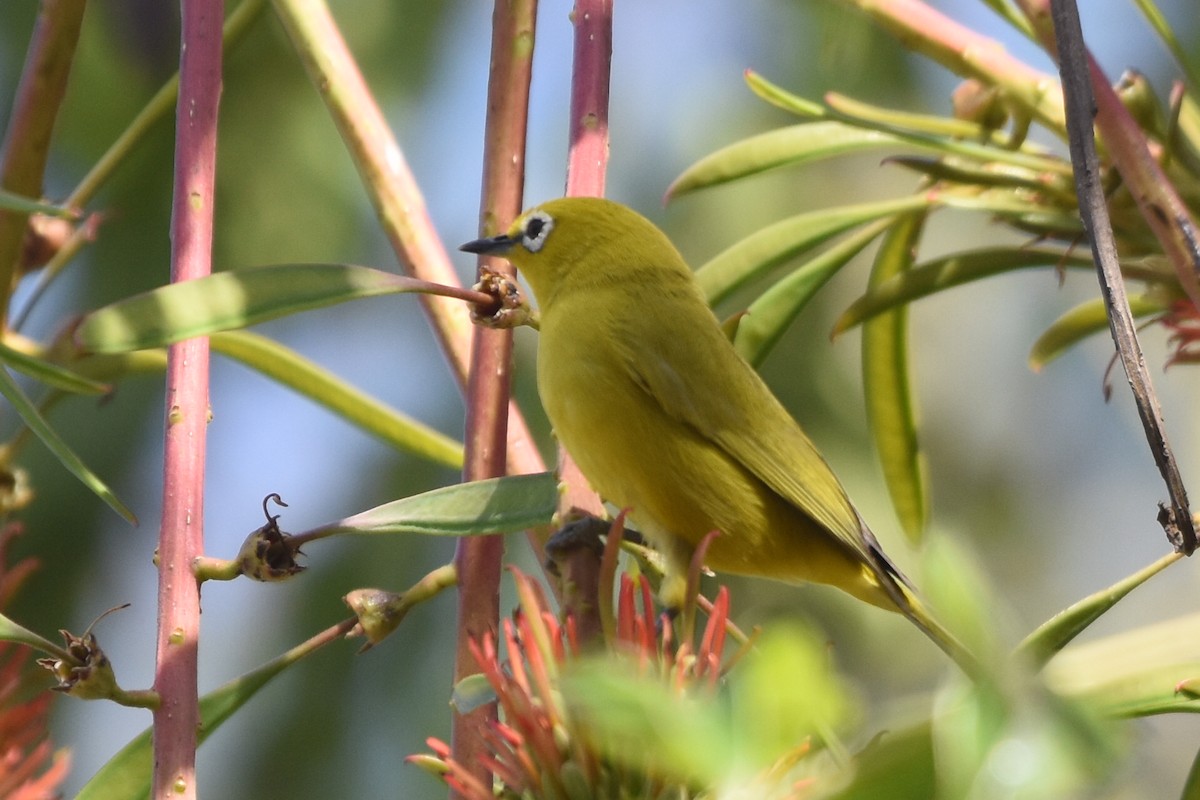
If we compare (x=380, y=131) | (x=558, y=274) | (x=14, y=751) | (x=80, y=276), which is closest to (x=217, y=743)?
(x=80, y=276)

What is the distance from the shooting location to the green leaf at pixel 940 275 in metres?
1.54

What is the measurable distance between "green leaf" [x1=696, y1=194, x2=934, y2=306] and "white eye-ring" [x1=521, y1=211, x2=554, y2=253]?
25 cm

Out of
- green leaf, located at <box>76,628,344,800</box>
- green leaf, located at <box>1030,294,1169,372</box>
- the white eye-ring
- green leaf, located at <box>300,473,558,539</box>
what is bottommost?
green leaf, located at <box>76,628,344,800</box>

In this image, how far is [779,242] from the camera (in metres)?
1.59

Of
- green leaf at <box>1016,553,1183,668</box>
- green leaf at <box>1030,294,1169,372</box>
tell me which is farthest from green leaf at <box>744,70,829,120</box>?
green leaf at <box>1016,553,1183,668</box>

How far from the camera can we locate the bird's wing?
1665mm

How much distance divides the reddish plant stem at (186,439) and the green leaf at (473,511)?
12cm

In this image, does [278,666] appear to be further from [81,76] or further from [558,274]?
[81,76]

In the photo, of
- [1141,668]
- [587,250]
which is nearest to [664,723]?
[1141,668]

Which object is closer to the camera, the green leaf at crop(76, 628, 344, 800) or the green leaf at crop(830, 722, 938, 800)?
the green leaf at crop(830, 722, 938, 800)

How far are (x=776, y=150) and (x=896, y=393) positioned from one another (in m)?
0.36

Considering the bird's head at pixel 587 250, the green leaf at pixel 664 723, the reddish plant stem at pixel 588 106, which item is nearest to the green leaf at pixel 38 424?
the reddish plant stem at pixel 588 106

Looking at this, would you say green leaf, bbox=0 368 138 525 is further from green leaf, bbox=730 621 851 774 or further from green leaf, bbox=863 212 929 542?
green leaf, bbox=863 212 929 542

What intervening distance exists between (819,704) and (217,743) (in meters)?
3.37
